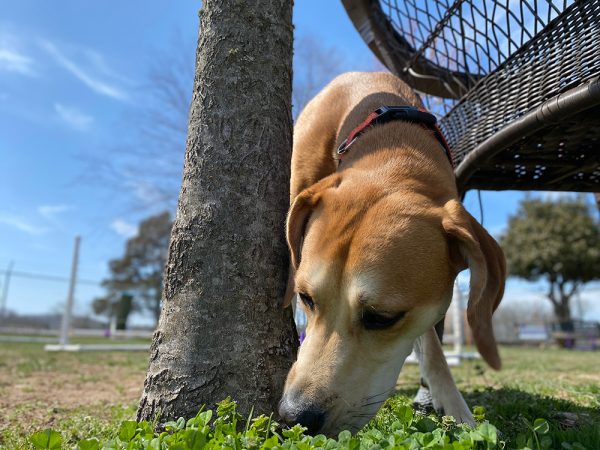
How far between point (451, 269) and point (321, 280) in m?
0.63

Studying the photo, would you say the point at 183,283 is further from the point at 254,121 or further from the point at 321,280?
the point at 254,121

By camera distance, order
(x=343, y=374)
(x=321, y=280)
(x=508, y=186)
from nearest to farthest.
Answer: (x=343, y=374)
(x=321, y=280)
(x=508, y=186)

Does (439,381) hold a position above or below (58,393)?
above

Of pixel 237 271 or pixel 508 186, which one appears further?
pixel 508 186

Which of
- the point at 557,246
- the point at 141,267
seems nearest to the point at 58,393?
the point at 557,246

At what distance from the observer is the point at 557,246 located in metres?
26.5

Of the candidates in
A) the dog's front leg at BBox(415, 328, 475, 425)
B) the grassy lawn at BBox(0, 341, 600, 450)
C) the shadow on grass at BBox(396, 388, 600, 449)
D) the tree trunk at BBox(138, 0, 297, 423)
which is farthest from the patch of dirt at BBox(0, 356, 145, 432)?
the shadow on grass at BBox(396, 388, 600, 449)

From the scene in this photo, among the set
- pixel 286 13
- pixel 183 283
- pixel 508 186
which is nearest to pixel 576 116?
pixel 508 186

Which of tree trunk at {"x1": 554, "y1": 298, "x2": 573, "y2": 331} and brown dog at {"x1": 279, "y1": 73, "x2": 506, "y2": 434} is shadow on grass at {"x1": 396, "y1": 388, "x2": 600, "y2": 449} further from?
tree trunk at {"x1": 554, "y1": 298, "x2": 573, "y2": 331}

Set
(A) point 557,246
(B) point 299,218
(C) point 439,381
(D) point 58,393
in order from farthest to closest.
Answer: (A) point 557,246 → (D) point 58,393 → (C) point 439,381 → (B) point 299,218

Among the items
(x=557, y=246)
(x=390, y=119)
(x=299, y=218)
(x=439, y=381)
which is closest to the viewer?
(x=299, y=218)

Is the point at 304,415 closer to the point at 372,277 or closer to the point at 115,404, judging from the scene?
the point at 372,277

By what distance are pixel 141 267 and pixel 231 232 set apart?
142 ft

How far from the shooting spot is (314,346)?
2076 millimetres
